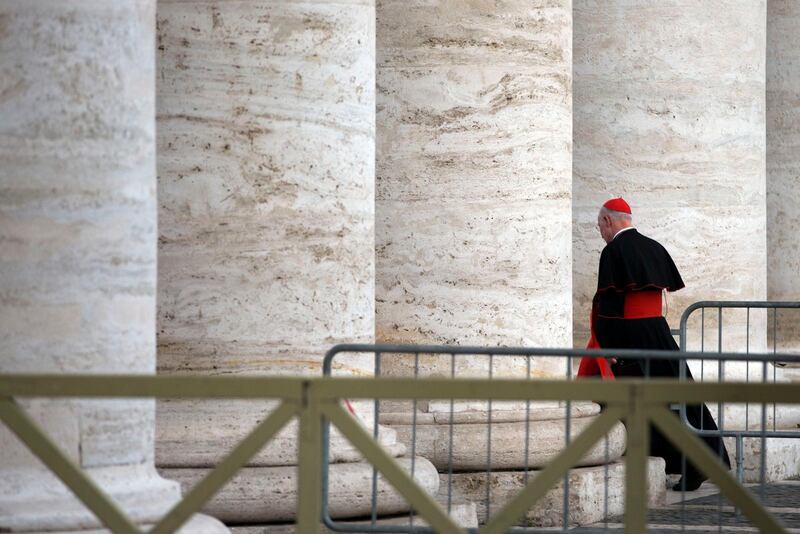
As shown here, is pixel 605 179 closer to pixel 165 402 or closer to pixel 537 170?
pixel 537 170

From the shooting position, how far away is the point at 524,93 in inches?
459

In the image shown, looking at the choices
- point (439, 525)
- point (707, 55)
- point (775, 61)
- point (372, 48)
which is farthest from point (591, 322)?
point (439, 525)

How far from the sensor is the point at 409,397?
4.99 meters

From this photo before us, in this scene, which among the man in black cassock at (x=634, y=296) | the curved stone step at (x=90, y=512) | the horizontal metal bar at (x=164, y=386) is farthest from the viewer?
the man in black cassock at (x=634, y=296)

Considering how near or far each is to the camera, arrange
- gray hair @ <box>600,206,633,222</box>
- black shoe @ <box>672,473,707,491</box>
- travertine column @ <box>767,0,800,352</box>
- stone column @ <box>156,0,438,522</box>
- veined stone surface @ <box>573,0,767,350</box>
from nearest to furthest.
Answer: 1. stone column @ <box>156,0,438,522</box>
2. black shoe @ <box>672,473,707,491</box>
3. gray hair @ <box>600,206,633,222</box>
4. veined stone surface @ <box>573,0,767,350</box>
5. travertine column @ <box>767,0,800,352</box>

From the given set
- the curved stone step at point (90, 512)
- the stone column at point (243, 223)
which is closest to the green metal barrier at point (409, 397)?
the curved stone step at point (90, 512)

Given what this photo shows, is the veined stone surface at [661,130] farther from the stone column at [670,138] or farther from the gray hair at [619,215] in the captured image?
the gray hair at [619,215]

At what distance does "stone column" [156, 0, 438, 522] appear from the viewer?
866 centimetres

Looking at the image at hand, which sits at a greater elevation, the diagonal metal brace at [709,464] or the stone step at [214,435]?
the diagonal metal brace at [709,464]

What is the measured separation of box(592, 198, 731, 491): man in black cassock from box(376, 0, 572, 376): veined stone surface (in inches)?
53.1

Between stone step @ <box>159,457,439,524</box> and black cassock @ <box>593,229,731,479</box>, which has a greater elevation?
black cassock @ <box>593,229,731,479</box>

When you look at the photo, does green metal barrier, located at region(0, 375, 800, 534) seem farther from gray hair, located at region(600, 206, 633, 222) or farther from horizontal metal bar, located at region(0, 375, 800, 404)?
gray hair, located at region(600, 206, 633, 222)

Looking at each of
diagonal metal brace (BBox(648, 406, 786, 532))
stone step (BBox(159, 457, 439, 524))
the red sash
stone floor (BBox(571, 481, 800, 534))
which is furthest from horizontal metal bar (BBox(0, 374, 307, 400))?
the red sash

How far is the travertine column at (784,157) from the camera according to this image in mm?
17766
